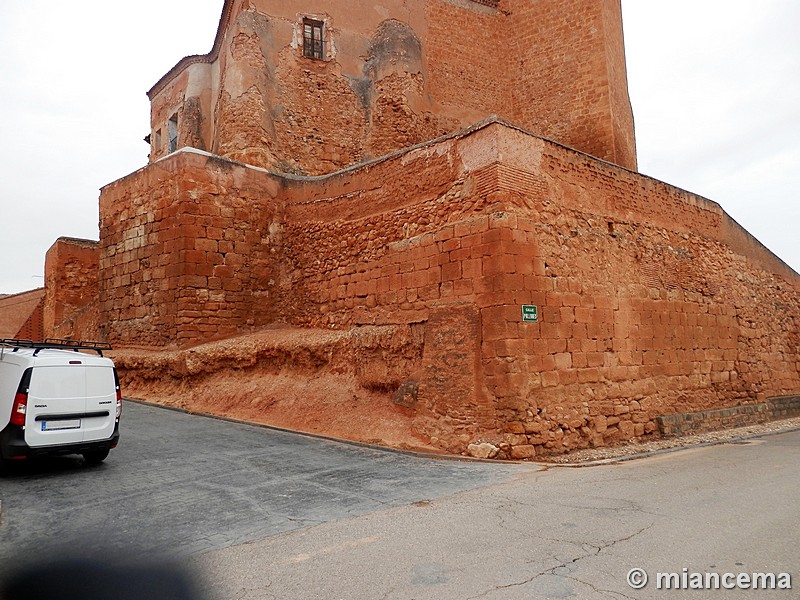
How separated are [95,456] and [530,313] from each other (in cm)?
640

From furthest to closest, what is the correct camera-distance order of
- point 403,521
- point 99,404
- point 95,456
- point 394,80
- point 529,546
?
1. point 394,80
2. point 95,456
3. point 99,404
4. point 403,521
5. point 529,546

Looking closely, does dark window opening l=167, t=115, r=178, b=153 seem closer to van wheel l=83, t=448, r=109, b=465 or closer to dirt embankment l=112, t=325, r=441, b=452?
dirt embankment l=112, t=325, r=441, b=452

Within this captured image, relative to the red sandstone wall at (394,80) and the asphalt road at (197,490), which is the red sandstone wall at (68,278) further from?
the asphalt road at (197,490)

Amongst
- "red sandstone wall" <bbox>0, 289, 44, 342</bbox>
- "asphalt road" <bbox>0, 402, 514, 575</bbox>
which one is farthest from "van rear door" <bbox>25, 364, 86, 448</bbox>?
"red sandstone wall" <bbox>0, 289, 44, 342</bbox>

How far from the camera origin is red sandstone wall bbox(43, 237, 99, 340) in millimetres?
19831

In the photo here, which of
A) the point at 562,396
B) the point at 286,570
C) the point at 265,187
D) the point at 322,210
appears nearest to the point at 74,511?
the point at 286,570

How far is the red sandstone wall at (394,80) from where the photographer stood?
57.1 feet

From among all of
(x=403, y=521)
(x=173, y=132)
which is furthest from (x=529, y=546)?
(x=173, y=132)

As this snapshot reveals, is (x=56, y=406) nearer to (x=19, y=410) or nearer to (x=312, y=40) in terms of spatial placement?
(x=19, y=410)

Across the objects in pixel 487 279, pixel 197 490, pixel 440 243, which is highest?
pixel 440 243

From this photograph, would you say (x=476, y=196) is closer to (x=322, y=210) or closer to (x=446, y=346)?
(x=446, y=346)

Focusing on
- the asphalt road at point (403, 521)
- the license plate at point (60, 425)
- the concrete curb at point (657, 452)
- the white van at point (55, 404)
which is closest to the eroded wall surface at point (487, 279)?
the concrete curb at point (657, 452)

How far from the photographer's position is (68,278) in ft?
66.3

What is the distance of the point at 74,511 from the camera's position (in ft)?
19.2
